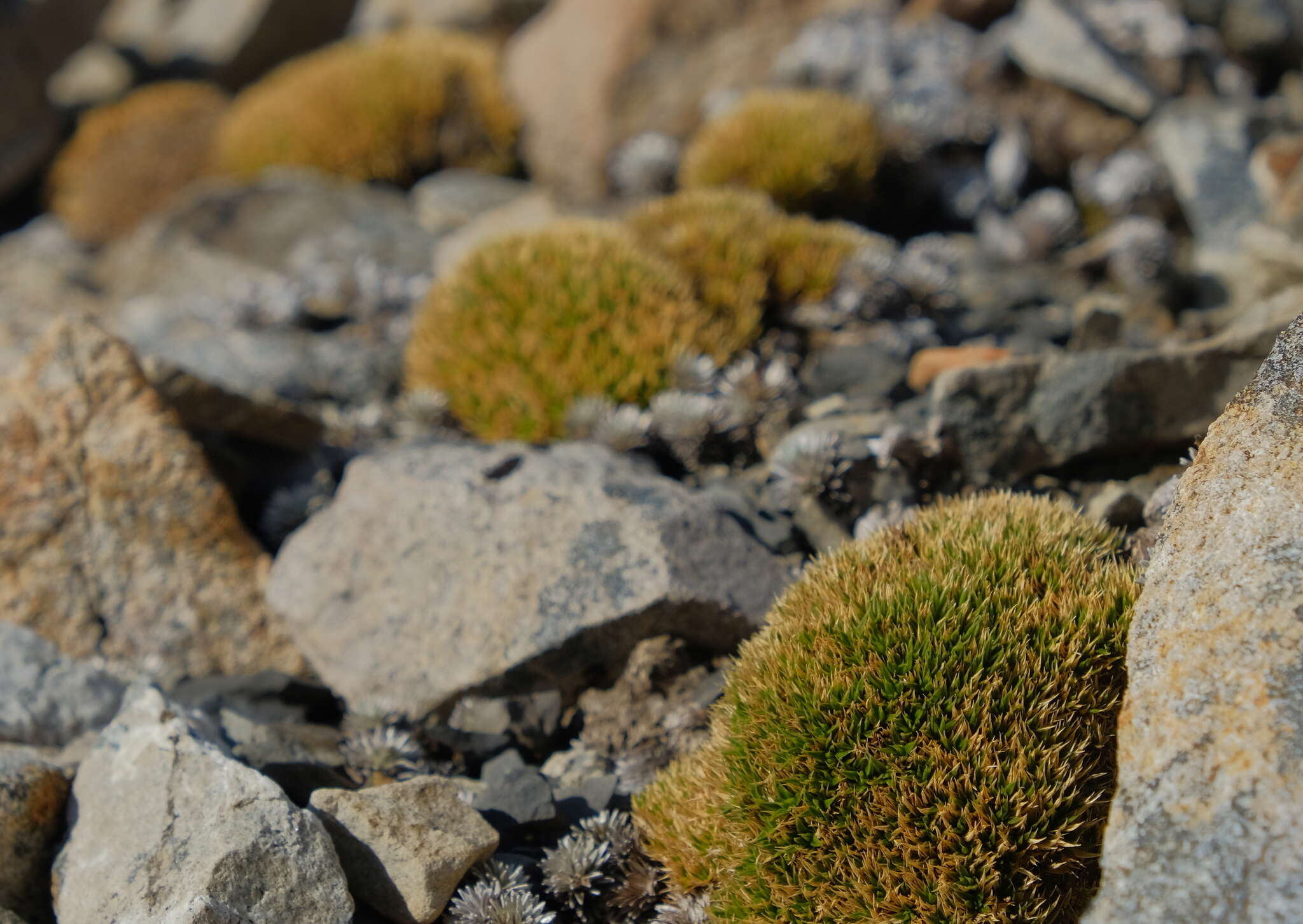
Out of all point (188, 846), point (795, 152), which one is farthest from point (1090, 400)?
point (188, 846)

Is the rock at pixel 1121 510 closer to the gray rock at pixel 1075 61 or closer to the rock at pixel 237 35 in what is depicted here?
the gray rock at pixel 1075 61

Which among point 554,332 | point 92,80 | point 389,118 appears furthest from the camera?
point 92,80

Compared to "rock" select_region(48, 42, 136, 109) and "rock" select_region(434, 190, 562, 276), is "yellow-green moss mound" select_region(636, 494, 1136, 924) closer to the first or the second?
"rock" select_region(434, 190, 562, 276)

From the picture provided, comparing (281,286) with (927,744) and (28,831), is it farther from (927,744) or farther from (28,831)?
(927,744)

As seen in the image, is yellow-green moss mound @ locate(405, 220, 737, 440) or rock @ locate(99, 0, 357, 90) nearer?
yellow-green moss mound @ locate(405, 220, 737, 440)

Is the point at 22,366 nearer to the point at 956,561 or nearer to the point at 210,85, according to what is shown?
the point at 956,561

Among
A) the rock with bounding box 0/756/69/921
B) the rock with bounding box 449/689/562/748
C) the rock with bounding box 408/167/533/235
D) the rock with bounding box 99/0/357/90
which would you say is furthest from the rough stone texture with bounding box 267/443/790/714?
the rock with bounding box 99/0/357/90

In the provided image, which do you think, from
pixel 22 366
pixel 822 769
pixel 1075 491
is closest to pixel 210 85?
pixel 22 366
